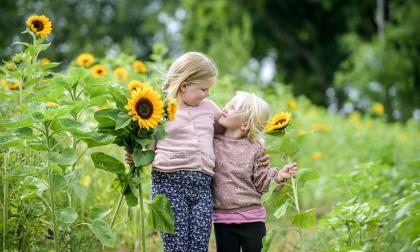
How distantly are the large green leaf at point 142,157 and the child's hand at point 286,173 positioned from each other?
0.63m

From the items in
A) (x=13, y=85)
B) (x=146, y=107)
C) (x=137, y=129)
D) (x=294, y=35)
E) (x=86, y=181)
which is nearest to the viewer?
(x=146, y=107)

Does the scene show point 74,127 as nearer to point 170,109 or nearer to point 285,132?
point 170,109

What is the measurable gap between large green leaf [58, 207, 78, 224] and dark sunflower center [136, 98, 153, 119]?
21.1 inches

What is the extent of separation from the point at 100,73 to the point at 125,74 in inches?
12.5

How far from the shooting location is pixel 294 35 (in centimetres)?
2503

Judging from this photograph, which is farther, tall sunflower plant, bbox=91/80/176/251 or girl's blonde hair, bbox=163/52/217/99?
girl's blonde hair, bbox=163/52/217/99

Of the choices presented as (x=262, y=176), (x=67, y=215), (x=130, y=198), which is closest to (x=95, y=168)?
(x=130, y=198)

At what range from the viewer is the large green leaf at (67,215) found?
2.87 meters

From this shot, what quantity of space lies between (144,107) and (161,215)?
1.76 feet

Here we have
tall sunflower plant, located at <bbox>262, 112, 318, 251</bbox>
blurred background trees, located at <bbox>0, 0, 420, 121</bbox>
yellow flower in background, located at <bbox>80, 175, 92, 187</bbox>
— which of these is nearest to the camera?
tall sunflower plant, located at <bbox>262, 112, 318, 251</bbox>

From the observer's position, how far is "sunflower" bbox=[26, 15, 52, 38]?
328 cm

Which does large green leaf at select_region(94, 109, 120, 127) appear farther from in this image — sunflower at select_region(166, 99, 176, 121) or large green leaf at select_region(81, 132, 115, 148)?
sunflower at select_region(166, 99, 176, 121)

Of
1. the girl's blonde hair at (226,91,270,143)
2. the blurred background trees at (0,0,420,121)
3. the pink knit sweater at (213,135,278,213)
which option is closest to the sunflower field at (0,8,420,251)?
the pink knit sweater at (213,135,278,213)

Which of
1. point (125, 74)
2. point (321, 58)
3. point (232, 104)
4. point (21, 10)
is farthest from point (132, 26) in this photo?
point (232, 104)
